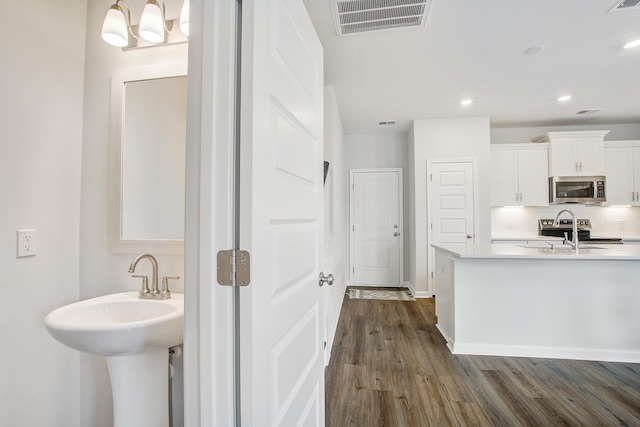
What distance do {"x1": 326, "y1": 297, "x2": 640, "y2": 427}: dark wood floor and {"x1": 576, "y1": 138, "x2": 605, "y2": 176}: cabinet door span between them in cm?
305

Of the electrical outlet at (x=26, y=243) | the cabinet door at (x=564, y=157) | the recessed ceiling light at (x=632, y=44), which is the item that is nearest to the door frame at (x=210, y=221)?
the electrical outlet at (x=26, y=243)

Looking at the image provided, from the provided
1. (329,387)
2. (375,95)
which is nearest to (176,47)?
(329,387)

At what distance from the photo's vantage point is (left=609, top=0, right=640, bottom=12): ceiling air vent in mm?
1997

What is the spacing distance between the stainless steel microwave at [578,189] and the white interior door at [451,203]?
4.16 ft

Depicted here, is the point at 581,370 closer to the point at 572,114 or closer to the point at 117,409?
the point at 117,409

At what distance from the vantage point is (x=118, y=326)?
37.3 inches

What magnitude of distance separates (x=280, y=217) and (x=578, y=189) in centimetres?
522

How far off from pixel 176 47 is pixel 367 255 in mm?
4290

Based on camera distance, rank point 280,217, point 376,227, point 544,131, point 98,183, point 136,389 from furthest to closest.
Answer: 1. point 376,227
2. point 544,131
3. point 98,183
4. point 136,389
5. point 280,217

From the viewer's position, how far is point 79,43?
1.46 meters

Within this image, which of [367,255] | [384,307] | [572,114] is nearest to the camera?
[384,307]

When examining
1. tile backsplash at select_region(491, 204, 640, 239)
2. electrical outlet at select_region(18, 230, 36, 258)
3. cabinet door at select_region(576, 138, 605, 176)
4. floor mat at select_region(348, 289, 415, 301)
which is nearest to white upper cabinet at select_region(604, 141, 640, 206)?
cabinet door at select_region(576, 138, 605, 176)

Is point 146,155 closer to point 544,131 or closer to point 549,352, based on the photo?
point 549,352

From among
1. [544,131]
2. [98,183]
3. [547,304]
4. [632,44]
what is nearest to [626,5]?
[632,44]
